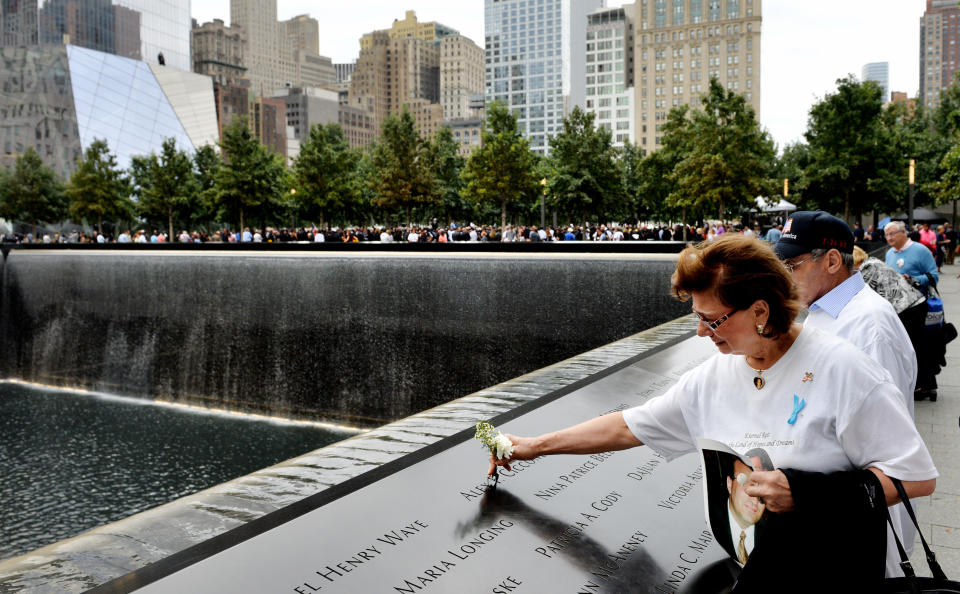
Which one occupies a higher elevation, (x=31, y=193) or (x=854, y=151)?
(x=854, y=151)

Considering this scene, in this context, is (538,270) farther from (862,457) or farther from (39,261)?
(39,261)

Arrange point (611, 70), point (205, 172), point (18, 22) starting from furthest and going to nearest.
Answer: point (611, 70), point (18, 22), point (205, 172)

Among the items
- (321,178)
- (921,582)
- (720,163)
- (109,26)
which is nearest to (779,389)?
(921,582)

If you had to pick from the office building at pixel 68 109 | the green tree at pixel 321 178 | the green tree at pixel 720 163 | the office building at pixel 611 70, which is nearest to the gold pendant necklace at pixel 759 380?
the green tree at pixel 720 163

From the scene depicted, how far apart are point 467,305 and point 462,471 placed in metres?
10.2

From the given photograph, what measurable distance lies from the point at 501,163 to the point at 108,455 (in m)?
31.8

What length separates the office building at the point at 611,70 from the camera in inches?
6225

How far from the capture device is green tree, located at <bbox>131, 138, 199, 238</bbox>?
49.5m

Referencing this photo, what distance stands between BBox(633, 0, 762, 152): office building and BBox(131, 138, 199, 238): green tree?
304 feet

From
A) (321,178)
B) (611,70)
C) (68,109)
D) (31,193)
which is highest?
(611,70)

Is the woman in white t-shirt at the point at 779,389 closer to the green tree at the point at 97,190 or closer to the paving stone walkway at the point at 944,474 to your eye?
the paving stone walkway at the point at 944,474

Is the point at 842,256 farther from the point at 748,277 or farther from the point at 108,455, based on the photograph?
the point at 108,455

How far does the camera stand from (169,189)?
163 feet

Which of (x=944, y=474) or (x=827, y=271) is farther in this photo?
(x=944, y=474)
